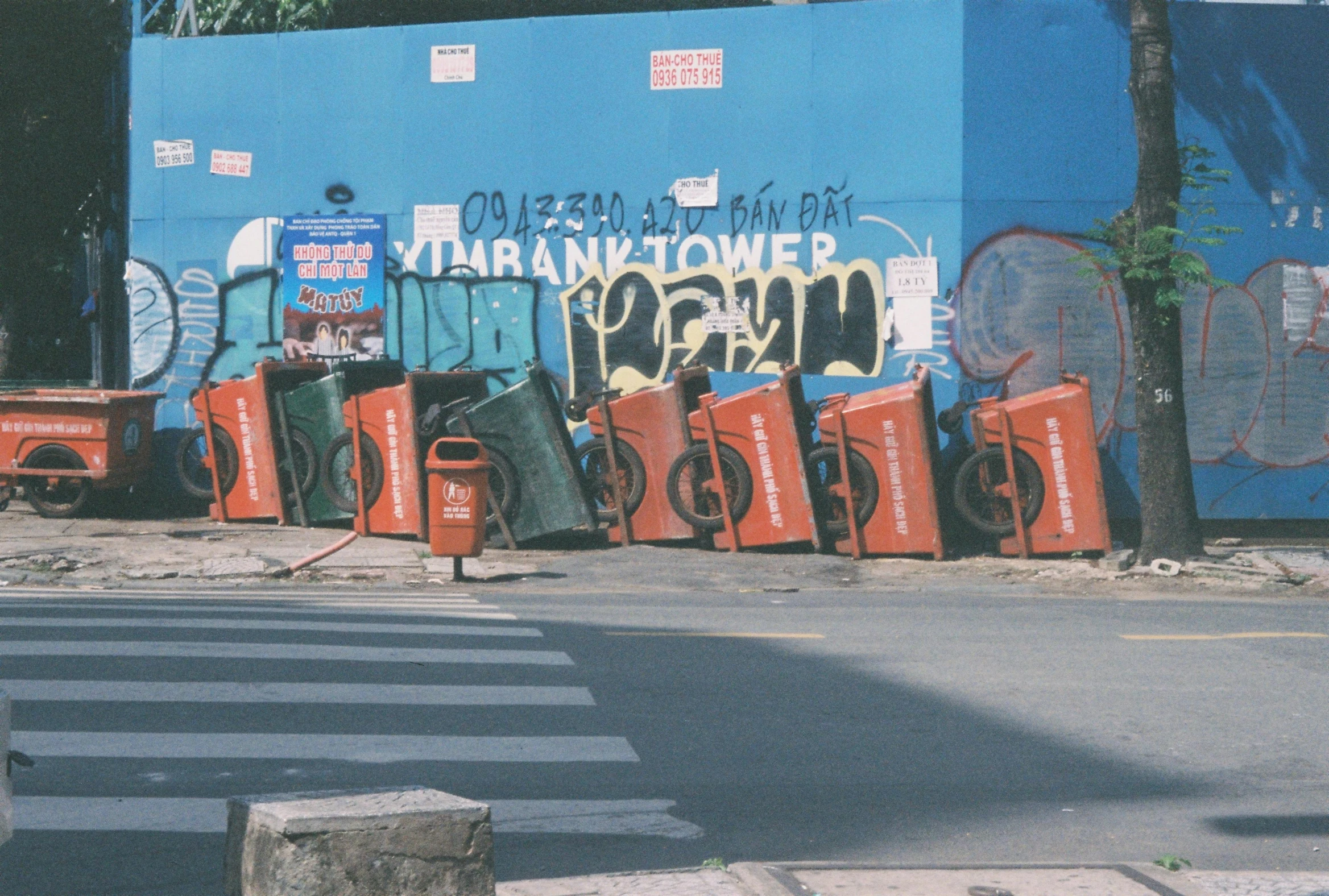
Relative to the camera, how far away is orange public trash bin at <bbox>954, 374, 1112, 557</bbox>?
13.5m

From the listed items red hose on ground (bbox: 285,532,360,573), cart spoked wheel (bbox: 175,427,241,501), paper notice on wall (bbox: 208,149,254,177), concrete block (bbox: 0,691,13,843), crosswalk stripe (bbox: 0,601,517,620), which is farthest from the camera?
paper notice on wall (bbox: 208,149,254,177)

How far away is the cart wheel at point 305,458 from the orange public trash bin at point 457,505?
11.4 ft

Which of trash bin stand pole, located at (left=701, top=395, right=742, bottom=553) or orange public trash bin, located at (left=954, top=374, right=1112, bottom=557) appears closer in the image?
orange public trash bin, located at (left=954, top=374, right=1112, bottom=557)

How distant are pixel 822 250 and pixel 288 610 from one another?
25.5ft

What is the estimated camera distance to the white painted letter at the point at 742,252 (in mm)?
15734

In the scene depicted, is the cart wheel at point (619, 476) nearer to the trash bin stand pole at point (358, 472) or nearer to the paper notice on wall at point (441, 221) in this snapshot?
the trash bin stand pole at point (358, 472)

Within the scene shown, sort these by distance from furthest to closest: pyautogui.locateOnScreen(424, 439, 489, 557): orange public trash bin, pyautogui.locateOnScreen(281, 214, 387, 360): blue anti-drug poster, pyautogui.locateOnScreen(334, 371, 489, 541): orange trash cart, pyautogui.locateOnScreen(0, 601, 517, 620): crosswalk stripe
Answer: pyautogui.locateOnScreen(281, 214, 387, 360): blue anti-drug poster < pyautogui.locateOnScreen(334, 371, 489, 541): orange trash cart < pyautogui.locateOnScreen(424, 439, 489, 557): orange public trash bin < pyautogui.locateOnScreen(0, 601, 517, 620): crosswalk stripe

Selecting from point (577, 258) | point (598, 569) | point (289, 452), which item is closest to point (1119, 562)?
point (598, 569)

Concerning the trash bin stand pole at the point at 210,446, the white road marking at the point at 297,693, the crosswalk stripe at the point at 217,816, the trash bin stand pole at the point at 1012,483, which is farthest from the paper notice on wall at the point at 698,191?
the crosswalk stripe at the point at 217,816

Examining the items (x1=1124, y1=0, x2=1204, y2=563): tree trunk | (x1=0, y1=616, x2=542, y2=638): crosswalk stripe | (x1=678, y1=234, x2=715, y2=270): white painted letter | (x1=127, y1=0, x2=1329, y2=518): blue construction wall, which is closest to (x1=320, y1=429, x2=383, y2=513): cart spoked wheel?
(x1=127, y1=0, x2=1329, y2=518): blue construction wall

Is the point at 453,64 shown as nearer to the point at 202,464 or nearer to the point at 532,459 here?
the point at 532,459

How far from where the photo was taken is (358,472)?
14617mm

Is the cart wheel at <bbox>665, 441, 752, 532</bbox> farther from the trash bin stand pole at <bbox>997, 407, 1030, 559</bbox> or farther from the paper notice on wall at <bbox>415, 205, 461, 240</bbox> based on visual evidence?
the paper notice on wall at <bbox>415, 205, 461, 240</bbox>

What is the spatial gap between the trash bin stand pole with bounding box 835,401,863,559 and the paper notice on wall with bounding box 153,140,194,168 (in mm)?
8349
